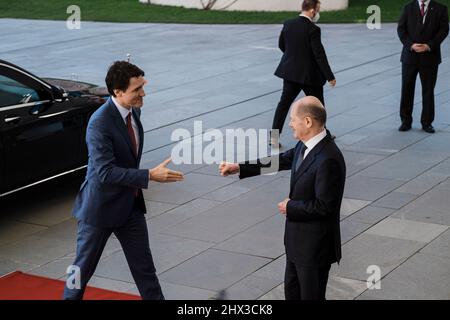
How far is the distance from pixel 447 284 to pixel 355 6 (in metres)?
21.9

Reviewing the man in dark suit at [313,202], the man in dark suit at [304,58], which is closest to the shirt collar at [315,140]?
the man in dark suit at [313,202]

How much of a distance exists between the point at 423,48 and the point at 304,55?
5.50 feet

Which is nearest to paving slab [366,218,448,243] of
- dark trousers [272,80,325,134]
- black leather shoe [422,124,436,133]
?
dark trousers [272,80,325,134]

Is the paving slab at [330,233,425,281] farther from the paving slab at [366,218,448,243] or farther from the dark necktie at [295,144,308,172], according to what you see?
the dark necktie at [295,144,308,172]

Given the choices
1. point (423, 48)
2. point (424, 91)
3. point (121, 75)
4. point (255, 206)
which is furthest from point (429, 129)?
point (121, 75)

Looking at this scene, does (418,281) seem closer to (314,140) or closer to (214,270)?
(214,270)

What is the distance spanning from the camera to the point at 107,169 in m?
5.40

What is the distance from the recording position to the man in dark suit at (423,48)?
442 inches

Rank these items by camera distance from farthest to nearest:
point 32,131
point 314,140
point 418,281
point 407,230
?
point 32,131, point 407,230, point 418,281, point 314,140

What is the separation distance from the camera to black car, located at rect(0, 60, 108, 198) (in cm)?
811

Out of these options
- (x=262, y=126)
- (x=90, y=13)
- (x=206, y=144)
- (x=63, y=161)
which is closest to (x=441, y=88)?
(x=262, y=126)

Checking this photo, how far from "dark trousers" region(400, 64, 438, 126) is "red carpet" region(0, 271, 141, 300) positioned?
623 centimetres
